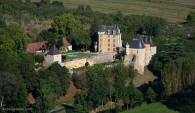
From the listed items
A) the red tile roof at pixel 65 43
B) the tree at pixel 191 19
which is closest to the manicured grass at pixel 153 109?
the red tile roof at pixel 65 43

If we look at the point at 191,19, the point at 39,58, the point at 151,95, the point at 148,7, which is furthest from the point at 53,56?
the point at 148,7

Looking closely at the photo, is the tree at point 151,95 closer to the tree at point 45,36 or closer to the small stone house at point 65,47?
the small stone house at point 65,47

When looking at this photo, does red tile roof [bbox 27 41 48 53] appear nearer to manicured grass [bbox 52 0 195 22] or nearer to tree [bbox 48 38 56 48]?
tree [bbox 48 38 56 48]

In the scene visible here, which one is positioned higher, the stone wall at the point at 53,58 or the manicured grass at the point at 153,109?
the stone wall at the point at 53,58

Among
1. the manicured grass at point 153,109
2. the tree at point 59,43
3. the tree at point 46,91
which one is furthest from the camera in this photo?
the tree at point 59,43

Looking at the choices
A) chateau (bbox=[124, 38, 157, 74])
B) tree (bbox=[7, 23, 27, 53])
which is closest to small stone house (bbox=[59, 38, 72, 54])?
tree (bbox=[7, 23, 27, 53])

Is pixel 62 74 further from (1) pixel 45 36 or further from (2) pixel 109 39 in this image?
(1) pixel 45 36

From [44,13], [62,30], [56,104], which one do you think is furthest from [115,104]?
[44,13]
